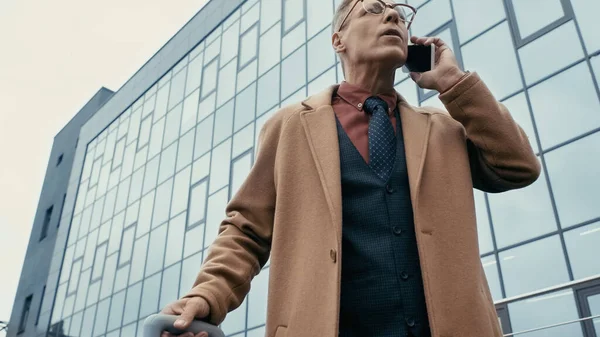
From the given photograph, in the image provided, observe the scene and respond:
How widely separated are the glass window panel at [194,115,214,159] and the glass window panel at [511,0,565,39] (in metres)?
10.2

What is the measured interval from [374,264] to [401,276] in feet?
0.28

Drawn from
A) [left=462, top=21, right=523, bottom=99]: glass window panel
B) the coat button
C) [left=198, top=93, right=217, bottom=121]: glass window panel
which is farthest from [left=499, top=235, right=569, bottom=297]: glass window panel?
[left=198, top=93, right=217, bottom=121]: glass window panel

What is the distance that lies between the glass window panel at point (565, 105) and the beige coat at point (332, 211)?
25.8ft

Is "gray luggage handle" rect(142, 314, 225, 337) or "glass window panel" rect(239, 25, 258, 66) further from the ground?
"glass window panel" rect(239, 25, 258, 66)

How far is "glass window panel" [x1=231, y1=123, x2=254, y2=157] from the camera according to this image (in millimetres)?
15797

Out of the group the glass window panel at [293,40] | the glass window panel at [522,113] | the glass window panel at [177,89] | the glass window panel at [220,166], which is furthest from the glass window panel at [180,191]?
the glass window panel at [522,113]

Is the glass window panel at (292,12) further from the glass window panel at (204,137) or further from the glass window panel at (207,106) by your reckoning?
the glass window panel at (204,137)

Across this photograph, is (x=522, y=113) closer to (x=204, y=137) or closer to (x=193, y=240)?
(x=193, y=240)

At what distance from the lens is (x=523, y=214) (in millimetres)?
9031

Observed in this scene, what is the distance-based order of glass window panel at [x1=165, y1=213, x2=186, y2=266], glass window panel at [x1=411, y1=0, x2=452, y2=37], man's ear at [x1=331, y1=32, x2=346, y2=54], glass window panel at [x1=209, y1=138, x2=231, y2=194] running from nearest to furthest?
man's ear at [x1=331, y1=32, x2=346, y2=54]
glass window panel at [x1=411, y1=0, x2=452, y2=37]
glass window panel at [x1=209, y1=138, x2=231, y2=194]
glass window panel at [x1=165, y1=213, x2=186, y2=266]

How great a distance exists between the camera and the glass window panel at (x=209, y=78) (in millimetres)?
18812

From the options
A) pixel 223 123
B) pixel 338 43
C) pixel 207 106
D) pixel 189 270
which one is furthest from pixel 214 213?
pixel 338 43

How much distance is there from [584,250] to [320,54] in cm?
837

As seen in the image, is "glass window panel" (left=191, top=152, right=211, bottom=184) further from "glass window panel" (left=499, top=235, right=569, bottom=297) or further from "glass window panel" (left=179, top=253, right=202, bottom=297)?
"glass window panel" (left=499, top=235, right=569, bottom=297)
